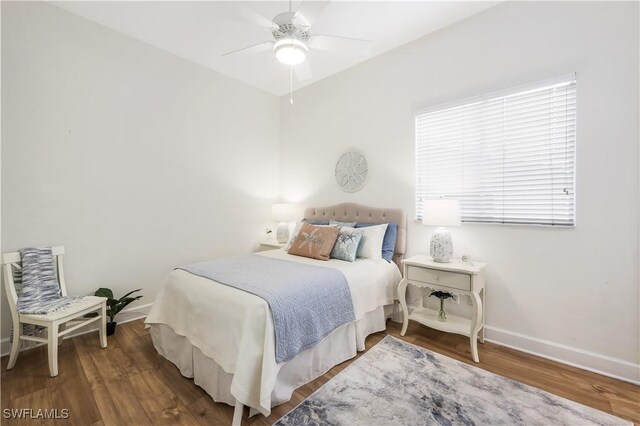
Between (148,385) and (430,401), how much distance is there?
187 cm

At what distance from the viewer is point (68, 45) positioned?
253 cm

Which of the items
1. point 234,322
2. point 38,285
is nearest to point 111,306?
point 38,285

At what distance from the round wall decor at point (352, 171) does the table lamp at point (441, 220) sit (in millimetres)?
1099

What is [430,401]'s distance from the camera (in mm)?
1729

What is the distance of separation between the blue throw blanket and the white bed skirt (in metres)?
0.13

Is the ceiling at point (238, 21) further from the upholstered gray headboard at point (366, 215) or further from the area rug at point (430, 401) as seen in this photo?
the area rug at point (430, 401)

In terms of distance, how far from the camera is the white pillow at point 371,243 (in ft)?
9.16

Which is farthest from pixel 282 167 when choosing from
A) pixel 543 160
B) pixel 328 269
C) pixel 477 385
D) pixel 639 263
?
pixel 639 263

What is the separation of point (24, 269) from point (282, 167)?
3.09 meters

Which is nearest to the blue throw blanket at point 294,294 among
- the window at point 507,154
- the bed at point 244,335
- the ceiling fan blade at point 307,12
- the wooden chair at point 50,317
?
the bed at point 244,335

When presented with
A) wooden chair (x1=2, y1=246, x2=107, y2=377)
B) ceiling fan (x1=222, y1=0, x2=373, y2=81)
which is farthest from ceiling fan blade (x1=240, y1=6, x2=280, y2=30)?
wooden chair (x1=2, y1=246, x2=107, y2=377)

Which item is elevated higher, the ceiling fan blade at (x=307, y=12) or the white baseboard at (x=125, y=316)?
the ceiling fan blade at (x=307, y=12)

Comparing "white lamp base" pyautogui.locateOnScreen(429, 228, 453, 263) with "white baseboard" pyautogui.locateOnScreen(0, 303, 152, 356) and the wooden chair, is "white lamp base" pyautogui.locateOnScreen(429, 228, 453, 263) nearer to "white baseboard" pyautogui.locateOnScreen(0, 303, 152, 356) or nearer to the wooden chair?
the wooden chair

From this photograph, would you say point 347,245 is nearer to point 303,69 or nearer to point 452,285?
point 452,285
